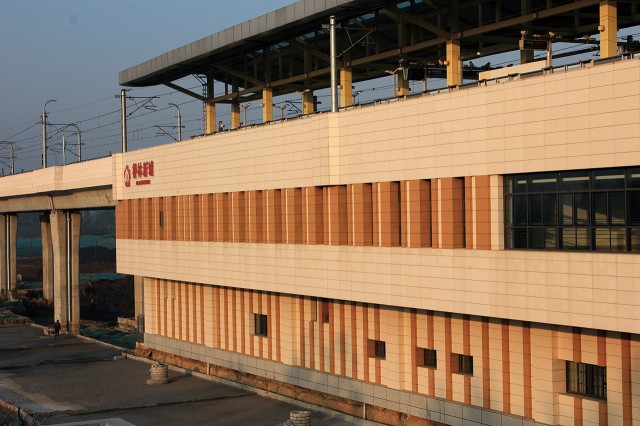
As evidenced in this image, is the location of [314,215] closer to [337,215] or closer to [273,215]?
[337,215]

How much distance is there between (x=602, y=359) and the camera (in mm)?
25328

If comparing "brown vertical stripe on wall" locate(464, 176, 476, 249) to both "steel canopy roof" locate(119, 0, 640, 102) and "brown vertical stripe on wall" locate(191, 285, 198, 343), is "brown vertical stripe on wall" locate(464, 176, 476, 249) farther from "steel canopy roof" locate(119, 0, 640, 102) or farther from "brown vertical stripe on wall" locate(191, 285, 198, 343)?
"brown vertical stripe on wall" locate(191, 285, 198, 343)

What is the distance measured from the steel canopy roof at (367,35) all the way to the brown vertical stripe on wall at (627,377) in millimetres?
11186

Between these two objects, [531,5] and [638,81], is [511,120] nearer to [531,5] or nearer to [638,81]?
[638,81]

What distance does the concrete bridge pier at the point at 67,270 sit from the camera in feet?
254

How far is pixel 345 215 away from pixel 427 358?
6.41 m

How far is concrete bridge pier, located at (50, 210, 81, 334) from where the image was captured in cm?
7731

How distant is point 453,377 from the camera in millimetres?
30422

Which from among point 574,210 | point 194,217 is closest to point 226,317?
point 194,217

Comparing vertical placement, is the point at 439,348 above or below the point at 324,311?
below

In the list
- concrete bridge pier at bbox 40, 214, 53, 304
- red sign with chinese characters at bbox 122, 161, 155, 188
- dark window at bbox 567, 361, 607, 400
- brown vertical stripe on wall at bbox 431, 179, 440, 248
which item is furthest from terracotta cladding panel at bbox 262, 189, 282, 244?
concrete bridge pier at bbox 40, 214, 53, 304

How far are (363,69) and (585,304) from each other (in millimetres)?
24775

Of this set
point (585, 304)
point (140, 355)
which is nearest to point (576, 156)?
point (585, 304)

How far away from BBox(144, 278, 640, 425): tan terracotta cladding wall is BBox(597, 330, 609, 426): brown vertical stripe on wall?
0.03m
